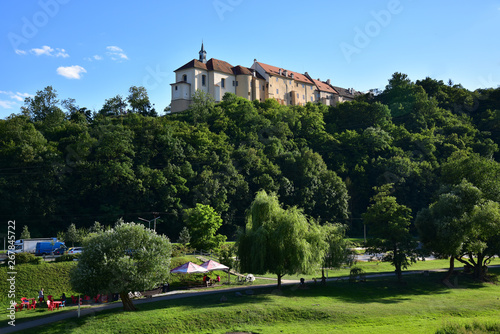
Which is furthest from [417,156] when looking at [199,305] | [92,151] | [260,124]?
[199,305]

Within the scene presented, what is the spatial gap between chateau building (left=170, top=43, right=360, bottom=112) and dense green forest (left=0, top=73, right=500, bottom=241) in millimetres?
6271

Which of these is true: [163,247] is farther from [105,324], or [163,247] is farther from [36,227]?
[36,227]

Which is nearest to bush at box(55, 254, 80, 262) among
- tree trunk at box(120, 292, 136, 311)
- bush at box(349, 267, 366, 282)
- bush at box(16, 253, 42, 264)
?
bush at box(16, 253, 42, 264)

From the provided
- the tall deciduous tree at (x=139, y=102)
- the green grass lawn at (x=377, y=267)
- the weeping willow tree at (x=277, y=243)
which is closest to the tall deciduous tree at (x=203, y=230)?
the green grass lawn at (x=377, y=267)

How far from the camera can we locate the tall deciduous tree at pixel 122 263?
25078mm

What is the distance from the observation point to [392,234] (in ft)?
123

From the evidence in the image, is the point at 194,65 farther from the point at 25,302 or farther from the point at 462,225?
the point at 25,302

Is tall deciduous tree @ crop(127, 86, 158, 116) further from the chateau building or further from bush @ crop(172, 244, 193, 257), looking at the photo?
bush @ crop(172, 244, 193, 257)

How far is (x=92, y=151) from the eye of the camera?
238 ft

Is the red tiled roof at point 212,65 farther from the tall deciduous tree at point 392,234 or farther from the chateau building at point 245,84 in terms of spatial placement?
the tall deciduous tree at point 392,234

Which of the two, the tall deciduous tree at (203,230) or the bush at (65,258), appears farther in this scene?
the tall deciduous tree at (203,230)

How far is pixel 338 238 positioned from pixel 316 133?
214ft

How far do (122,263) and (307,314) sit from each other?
12387 millimetres

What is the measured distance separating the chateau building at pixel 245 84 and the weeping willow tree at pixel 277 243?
71.2 meters
